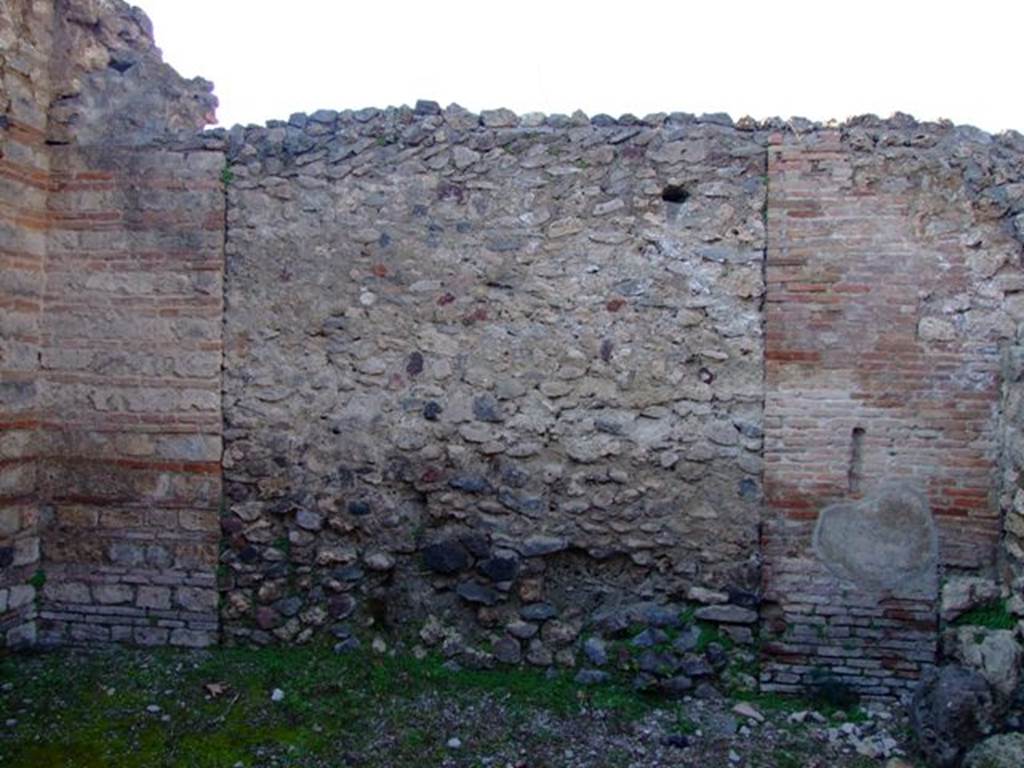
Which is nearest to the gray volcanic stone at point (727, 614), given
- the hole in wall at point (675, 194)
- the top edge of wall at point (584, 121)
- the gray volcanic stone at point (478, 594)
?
the gray volcanic stone at point (478, 594)

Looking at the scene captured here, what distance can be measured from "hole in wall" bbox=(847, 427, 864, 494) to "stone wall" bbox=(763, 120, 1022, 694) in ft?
0.03

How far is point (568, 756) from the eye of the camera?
4.43 meters

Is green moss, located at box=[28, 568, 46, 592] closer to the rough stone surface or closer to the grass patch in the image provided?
the grass patch

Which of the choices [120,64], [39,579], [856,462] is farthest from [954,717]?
[120,64]

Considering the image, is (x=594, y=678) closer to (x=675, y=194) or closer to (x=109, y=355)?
(x=675, y=194)

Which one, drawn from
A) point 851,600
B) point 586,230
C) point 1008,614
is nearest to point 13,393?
point 586,230

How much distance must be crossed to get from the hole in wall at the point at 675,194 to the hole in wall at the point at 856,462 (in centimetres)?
160

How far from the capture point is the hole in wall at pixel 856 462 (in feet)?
16.4

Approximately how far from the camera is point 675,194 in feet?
17.2

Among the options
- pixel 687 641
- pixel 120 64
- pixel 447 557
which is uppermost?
pixel 120 64

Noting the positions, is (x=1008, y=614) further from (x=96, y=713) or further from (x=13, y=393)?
(x=13, y=393)

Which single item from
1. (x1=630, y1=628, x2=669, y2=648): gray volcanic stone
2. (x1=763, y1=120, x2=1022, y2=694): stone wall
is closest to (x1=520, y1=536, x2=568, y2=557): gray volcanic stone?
(x1=630, y1=628, x2=669, y2=648): gray volcanic stone

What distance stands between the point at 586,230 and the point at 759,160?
41.1 inches

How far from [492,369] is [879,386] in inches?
84.5
